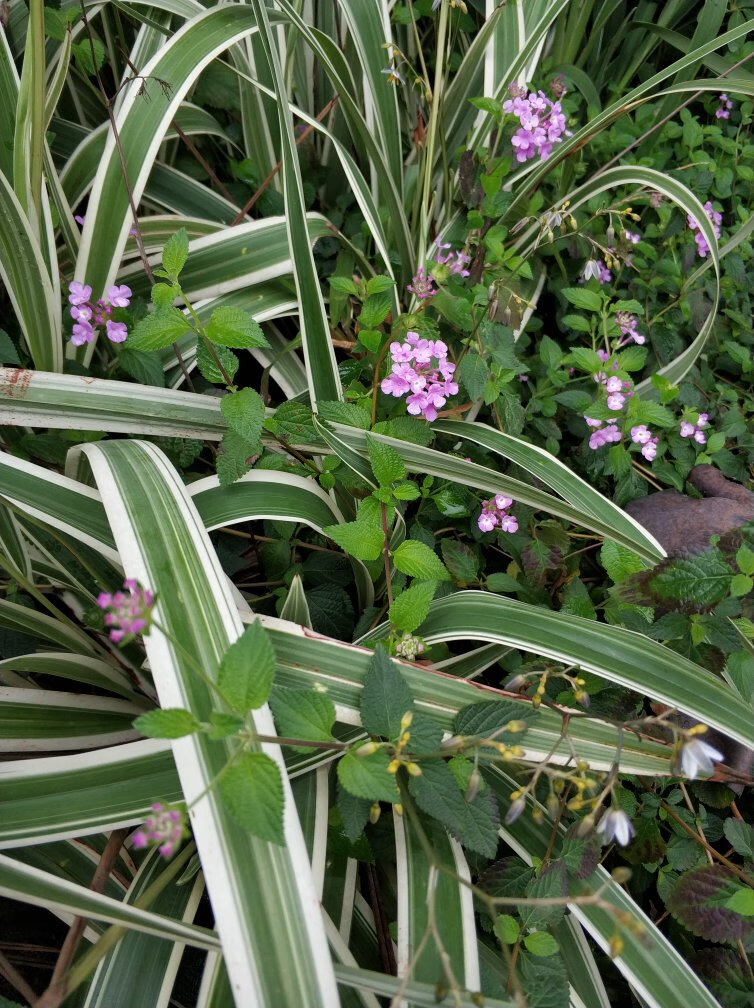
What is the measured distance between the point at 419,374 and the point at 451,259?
1.44ft

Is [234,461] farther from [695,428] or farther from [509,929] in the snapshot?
[695,428]

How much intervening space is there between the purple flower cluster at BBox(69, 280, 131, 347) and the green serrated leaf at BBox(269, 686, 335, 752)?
0.72 m

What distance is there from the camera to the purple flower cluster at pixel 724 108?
6.40 ft

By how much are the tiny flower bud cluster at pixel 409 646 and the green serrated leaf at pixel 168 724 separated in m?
0.36

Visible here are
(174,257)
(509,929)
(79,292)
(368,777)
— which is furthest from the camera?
(79,292)

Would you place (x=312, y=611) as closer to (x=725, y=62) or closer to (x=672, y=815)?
(x=672, y=815)

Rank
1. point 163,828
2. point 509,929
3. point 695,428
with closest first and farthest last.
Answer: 1. point 163,828
2. point 509,929
3. point 695,428

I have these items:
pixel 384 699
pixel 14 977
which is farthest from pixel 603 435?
pixel 14 977

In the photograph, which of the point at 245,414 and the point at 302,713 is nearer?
the point at 302,713

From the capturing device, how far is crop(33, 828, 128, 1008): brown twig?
759 millimetres

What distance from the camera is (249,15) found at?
4.75ft

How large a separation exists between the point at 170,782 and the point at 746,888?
822mm

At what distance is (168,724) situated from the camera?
0.71 meters

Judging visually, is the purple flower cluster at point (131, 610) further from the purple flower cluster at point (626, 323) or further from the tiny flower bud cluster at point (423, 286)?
the purple flower cluster at point (626, 323)
